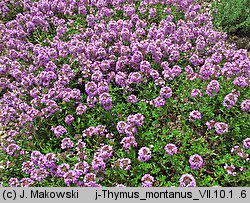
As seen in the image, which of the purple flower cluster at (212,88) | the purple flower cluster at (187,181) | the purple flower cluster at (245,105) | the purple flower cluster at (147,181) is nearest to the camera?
the purple flower cluster at (187,181)

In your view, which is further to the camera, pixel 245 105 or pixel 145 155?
pixel 245 105

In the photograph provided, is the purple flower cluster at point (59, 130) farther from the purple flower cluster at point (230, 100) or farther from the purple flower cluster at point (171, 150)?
the purple flower cluster at point (230, 100)

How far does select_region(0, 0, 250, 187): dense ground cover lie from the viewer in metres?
4.13

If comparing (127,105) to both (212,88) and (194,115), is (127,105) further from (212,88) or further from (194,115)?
(212,88)

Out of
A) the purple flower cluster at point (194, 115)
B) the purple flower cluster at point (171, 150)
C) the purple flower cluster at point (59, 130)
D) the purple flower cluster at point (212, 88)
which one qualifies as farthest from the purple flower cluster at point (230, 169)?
the purple flower cluster at point (59, 130)

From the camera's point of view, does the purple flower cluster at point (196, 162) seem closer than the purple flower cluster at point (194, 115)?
Yes

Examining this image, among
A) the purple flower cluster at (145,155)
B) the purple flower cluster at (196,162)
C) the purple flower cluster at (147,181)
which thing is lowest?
the purple flower cluster at (147,181)

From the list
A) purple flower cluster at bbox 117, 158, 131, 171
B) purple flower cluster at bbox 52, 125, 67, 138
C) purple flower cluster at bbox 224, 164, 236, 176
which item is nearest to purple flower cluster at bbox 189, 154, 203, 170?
purple flower cluster at bbox 224, 164, 236, 176

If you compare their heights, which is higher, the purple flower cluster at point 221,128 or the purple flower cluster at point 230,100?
the purple flower cluster at point 230,100

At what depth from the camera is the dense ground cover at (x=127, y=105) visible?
4.13m

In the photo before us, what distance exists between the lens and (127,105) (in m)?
4.82

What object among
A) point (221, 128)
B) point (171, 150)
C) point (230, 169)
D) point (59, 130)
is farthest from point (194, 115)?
point (59, 130)

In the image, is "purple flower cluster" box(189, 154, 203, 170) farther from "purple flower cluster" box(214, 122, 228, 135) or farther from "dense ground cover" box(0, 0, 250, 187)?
"purple flower cluster" box(214, 122, 228, 135)

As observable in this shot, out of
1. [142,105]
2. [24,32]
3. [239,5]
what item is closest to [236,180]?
[142,105]
